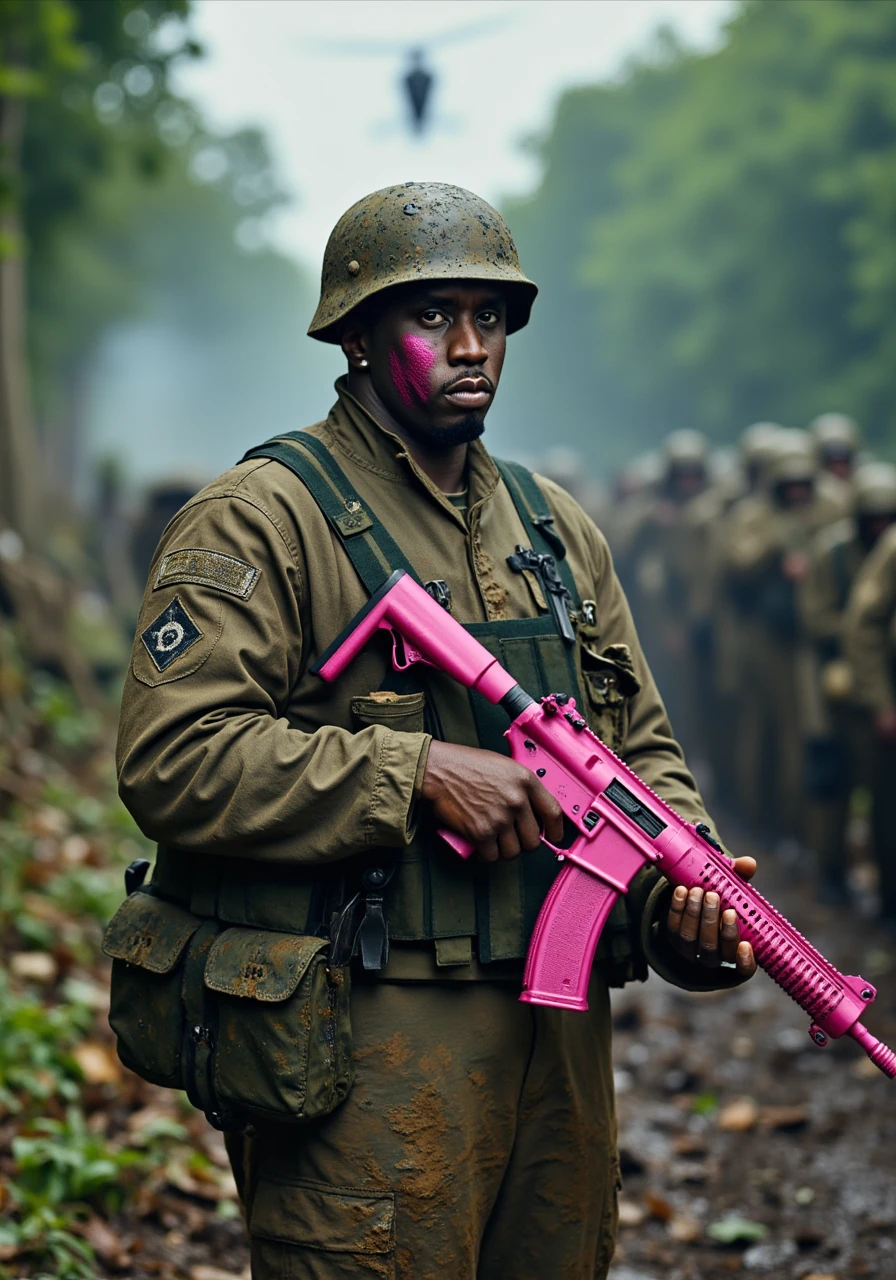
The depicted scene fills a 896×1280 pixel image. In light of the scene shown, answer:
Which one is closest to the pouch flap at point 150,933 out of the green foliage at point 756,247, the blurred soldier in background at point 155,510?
the blurred soldier in background at point 155,510

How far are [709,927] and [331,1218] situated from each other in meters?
0.83

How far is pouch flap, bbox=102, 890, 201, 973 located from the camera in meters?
2.82

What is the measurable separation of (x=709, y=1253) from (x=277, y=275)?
75201mm

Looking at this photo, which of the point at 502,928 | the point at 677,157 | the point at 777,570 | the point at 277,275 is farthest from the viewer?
the point at 277,275

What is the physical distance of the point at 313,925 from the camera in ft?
9.07

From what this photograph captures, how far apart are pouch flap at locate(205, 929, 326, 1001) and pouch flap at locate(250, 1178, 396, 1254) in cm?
37

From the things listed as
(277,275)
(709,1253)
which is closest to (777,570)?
(709,1253)

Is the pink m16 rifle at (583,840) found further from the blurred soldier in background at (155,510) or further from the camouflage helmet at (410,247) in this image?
the blurred soldier in background at (155,510)

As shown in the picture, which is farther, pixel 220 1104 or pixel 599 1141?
pixel 599 1141

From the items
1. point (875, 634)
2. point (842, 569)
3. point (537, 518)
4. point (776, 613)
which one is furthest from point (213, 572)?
point (776, 613)

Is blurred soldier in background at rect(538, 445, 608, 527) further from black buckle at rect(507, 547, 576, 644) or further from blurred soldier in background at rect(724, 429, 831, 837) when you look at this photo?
black buckle at rect(507, 547, 576, 644)

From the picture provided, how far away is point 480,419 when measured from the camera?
2.98m

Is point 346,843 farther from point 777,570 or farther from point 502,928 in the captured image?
point 777,570

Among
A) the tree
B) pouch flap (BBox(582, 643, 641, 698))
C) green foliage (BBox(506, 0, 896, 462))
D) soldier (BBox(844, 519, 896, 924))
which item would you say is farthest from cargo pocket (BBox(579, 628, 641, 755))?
green foliage (BBox(506, 0, 896, 462))
